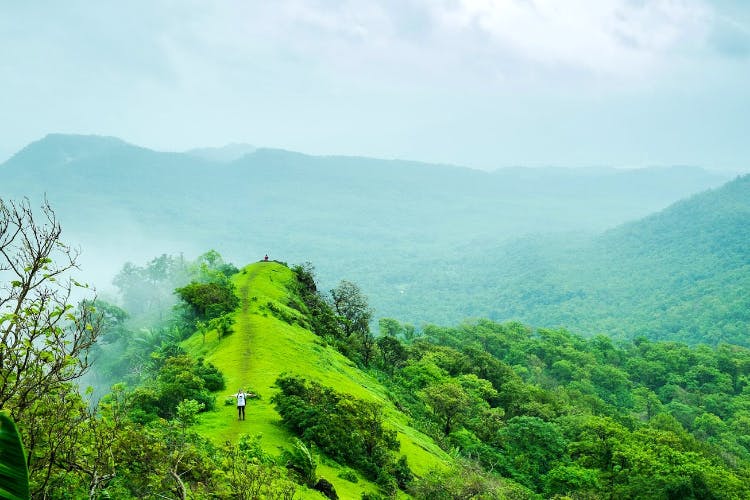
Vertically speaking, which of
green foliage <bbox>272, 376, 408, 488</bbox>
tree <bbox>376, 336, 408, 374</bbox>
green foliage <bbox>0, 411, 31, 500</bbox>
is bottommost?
tree <bbox>376, 336, 408, 374</bbox>

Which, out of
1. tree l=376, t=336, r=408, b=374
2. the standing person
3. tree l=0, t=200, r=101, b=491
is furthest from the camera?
tree l=376, t=336, r=408, b=374

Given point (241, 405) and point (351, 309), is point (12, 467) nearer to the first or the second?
point (241, 405)

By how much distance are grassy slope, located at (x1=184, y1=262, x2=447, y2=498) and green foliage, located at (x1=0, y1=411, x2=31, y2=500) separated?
650 inches

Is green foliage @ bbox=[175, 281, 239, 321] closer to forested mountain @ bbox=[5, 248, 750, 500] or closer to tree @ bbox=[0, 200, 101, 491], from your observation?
forested mountain @ bbox=[5, 248, 750, 500]

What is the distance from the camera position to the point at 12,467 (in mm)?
5441

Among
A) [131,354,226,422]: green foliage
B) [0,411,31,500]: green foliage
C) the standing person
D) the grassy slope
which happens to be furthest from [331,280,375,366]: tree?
[0,411,31,500]: green foliage

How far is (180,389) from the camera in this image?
79.9ft

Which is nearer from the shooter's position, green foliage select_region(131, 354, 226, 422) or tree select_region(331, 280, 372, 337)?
green foliage select_region(131, 354, 226, 422)

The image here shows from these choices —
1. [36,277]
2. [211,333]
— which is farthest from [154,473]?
[211,333]

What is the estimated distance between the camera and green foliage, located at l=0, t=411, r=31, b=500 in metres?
5.40

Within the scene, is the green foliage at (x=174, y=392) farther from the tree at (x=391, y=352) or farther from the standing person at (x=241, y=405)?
the tree at (x=391, y=352)

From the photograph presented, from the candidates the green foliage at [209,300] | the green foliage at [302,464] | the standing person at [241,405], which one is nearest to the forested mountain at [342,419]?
the green foliage at [302,464]

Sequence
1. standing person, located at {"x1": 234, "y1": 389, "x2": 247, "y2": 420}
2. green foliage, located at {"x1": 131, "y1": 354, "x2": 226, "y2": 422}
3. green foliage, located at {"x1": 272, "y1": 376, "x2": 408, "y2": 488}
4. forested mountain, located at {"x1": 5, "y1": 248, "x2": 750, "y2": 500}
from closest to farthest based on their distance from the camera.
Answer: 1. forested mountain, located at {"x1": 5, "y1": 248, "x2": 750, "y2": 500}
2. green foliage, located at {"x1": 131, "y1": 354, "x2": 226, "y2": 422}
3. standing person, located at {"x1": 234, "y1": 389, "x2": 247, "y2": 420}
4. green foliage, located at {"x1": 272, "y1": 376, "x2": 408, "y2": 488}

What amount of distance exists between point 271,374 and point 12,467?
1049 inches
